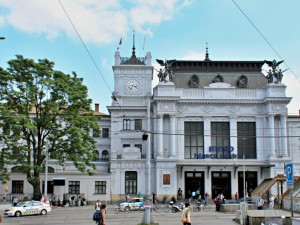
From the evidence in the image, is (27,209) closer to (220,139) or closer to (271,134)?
(220,139)

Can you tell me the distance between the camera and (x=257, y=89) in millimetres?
54250

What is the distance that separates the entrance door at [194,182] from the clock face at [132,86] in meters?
13.6

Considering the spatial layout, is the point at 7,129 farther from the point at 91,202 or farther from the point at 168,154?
the point at 168,154

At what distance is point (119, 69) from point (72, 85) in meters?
16.1

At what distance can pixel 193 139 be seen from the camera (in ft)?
175

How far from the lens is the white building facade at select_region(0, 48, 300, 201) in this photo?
51406mm

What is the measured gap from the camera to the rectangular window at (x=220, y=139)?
52344 millimetres

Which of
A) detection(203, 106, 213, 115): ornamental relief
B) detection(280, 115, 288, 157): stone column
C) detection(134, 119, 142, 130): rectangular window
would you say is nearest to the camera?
detection(280, 115, 288, 157): stone column

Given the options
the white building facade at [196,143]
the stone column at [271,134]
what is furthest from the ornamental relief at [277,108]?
the stone column at [271,134]

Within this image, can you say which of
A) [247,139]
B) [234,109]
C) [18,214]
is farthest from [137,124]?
[18,214]

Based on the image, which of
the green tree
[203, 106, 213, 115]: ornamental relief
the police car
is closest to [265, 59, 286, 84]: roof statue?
[203, 106, 213, 115]: ornamental relief

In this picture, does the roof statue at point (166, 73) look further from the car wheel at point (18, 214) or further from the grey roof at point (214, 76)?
the car wheel at point (18, 214)

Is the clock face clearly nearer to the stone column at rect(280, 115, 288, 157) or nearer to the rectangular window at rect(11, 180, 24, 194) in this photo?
the rectangular window at rect(11, 180, 24, 194)

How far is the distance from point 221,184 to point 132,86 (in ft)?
58.7
